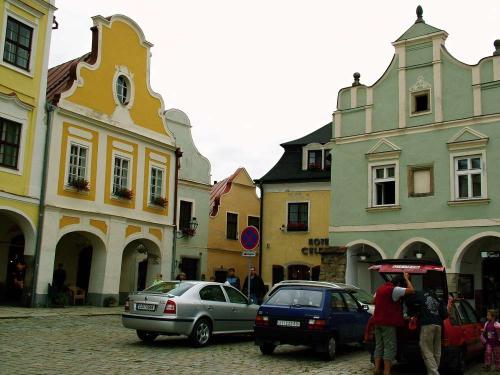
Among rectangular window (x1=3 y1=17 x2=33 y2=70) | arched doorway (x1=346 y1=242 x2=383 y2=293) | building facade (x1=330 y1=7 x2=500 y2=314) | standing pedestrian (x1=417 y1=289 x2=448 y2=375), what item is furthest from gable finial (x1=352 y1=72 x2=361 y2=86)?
standing pedestrian (x1=417 y1=289 x2=448 y2=375)

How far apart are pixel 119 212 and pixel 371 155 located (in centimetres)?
1079

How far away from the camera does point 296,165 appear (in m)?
34.4

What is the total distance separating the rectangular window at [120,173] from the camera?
26.1 meters

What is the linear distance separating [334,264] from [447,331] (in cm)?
1382

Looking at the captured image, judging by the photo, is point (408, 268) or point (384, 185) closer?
point (408, 268)

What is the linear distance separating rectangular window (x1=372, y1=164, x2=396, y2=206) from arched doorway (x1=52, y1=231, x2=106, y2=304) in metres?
11.3

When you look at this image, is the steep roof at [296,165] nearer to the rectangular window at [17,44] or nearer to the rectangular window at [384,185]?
the rectangular window at [384,185]

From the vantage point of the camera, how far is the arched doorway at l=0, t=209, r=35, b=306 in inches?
867

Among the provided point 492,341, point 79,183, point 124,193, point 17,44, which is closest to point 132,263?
point 124,193

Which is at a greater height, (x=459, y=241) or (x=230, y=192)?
(x=230, y=192)

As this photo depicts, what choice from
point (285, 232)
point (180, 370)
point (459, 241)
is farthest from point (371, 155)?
point (180, 370)

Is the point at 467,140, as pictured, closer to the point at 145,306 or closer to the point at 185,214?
the point at 145,306

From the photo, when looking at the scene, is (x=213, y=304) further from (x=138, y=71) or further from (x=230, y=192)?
(x=230, y=192)

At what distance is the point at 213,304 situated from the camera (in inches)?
573
